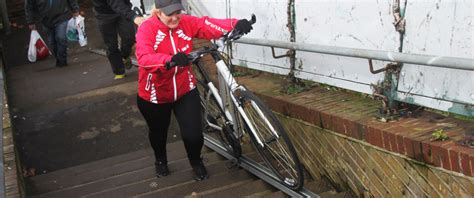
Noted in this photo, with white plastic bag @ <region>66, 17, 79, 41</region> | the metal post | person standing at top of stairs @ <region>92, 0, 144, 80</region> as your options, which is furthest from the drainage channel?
the metal post

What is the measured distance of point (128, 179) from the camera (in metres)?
4.77

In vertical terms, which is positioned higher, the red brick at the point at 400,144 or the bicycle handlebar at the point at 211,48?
the bicycle handlebar at the point at 211,48

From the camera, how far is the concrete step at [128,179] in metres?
4.48

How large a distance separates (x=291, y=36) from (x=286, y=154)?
139cm

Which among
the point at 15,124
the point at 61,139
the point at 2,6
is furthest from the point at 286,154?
the point at 2,6

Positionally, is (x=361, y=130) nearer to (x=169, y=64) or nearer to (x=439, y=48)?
(x=439, y=48)

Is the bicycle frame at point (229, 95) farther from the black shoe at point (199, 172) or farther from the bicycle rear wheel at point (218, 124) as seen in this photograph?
the black shoe at point (199, 172)

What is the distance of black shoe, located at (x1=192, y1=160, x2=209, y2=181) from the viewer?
14.2 feet

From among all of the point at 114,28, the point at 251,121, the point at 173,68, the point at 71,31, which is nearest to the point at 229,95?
the point at 251,121

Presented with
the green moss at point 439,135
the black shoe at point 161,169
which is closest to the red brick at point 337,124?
the green moss at point 439,135

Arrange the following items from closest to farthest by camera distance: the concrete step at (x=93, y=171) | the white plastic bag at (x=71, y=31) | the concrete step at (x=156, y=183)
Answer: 1. the concrete step at (x=156, y=183)
2. the concrete step at (x=93, y=171)
3. the white plastic bag at (x=71, y=31)

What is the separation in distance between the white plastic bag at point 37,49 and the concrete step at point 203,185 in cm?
657

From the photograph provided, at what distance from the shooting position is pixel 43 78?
917 cm

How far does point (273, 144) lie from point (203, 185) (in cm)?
91
